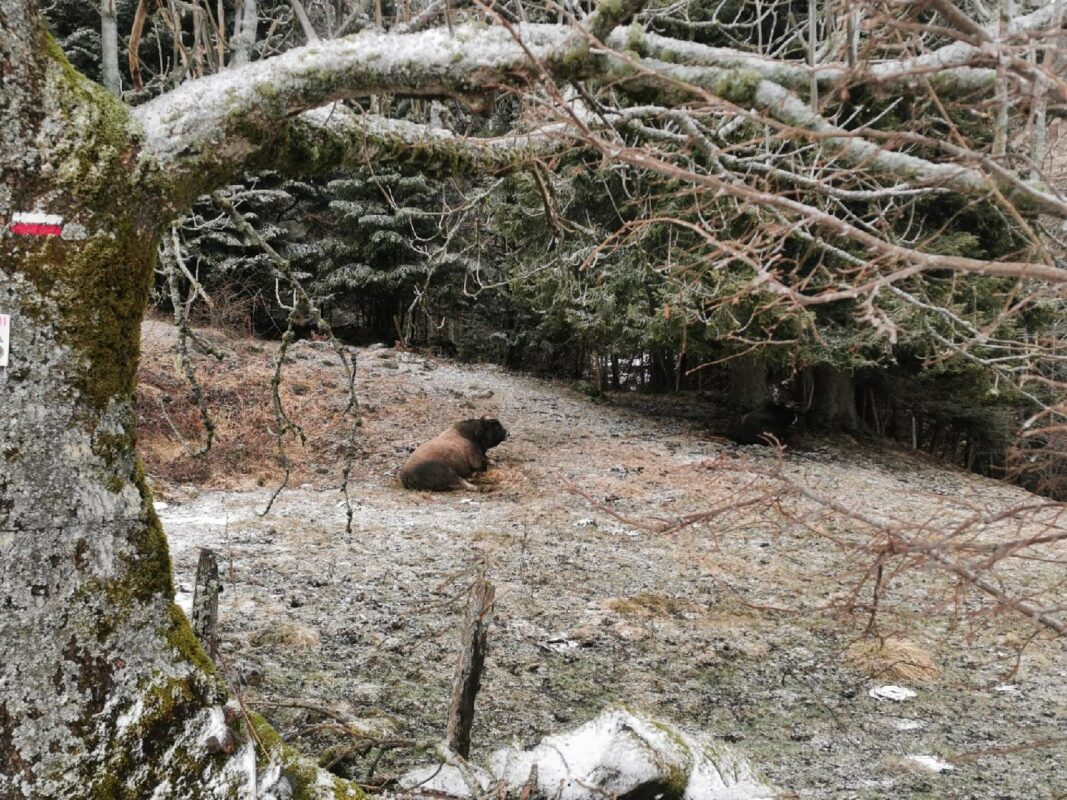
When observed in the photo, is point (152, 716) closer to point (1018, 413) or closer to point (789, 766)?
point (789, 766)

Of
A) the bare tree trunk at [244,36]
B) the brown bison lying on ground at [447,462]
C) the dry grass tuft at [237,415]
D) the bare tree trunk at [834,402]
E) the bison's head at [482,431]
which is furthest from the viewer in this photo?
the bare tree trunk at [834,402]

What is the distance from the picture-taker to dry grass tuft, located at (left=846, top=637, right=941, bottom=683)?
4.67 m

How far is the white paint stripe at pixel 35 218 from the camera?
6.95 feet

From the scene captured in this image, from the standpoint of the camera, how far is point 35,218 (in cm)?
214

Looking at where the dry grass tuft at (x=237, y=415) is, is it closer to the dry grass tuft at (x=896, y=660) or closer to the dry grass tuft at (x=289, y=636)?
the dry grass tuft at (x=289, y=636)

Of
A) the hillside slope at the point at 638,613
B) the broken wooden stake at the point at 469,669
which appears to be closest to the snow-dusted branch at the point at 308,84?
the hillside slope at the point at 638,613

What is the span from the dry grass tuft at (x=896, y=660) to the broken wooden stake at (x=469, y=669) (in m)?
2.75

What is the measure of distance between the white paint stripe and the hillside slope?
1.64 m

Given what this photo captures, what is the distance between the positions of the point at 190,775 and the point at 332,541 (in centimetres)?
436

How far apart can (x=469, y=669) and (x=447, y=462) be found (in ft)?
19.9

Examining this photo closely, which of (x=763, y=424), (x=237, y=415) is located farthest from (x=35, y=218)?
(x=763, y=424)

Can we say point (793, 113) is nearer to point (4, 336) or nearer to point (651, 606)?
point (4, 336)

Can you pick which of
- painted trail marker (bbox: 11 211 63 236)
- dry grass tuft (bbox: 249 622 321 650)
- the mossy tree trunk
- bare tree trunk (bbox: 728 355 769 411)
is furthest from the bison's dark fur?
painted trail marker (bbox: 11 211 63 236)

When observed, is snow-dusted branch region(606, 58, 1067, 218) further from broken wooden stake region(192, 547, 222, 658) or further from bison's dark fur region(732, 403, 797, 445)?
bison's dark fur region(732, 403, 797, 445)
